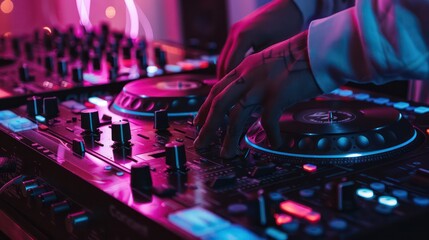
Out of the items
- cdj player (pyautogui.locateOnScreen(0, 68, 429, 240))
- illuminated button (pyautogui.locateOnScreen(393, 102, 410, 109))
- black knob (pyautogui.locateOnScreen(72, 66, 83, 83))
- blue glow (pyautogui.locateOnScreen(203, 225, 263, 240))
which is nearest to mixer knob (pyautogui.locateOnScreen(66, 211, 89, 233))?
cdj player (pyautogui.locateOnScreen(0, 68, 429, 240))

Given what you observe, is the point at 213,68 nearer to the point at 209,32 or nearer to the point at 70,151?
the point at 70,151

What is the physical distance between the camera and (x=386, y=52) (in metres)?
0.84

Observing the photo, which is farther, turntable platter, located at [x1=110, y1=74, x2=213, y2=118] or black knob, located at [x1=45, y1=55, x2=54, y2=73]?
black knob, located at [x1=45, y1=55, x2=54, y2=73]

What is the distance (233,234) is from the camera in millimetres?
666

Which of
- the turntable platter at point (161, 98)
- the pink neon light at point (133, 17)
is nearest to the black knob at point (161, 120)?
the turntable platter at point (161, 98)

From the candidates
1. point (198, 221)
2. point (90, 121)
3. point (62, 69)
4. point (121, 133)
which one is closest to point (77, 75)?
point (62, 69)

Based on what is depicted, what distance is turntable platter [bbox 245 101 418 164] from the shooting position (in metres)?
0.93

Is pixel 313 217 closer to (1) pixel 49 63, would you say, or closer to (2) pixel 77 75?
(2) pixel 77 75

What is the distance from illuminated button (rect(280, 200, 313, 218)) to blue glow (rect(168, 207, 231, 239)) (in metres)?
0.07

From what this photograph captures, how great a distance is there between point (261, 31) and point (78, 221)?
0.58 meters

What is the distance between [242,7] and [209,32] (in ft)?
0.91

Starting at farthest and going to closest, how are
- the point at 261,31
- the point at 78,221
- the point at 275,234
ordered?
the point at 261,31, the point at 78,221, the point at 275,234

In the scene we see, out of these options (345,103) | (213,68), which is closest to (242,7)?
(213,68)

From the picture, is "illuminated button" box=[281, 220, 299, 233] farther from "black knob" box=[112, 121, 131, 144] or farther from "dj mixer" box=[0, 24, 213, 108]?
"dj mixer" box=[0, 24, 213, 108]
